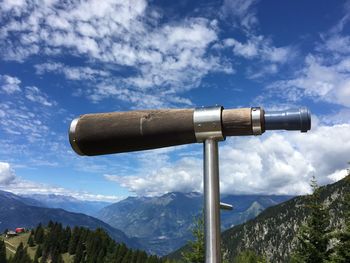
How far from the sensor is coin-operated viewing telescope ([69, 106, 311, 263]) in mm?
2158

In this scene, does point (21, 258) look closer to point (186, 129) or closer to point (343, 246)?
point (343, 246)

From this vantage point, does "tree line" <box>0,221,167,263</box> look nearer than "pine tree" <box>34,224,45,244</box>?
Yes

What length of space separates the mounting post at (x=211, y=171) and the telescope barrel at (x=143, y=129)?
0.03 meters

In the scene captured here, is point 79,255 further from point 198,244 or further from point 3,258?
point 198,244

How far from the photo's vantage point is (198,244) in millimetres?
28484

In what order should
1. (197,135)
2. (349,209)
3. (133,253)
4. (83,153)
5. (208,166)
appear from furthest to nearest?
(133,253) → (349,209) → (83,153) → (197,135) → (208,166)

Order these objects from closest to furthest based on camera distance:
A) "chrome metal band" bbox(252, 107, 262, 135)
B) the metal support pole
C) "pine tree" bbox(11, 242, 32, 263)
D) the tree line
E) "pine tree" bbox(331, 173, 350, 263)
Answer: the metal support pole, "chrome metal band" bbox(252, 107, 262, 135), "pine tree" bbox(331, 173, 350, 263), the tree line, "pine tree" bbox(11, 242, 32, 263)

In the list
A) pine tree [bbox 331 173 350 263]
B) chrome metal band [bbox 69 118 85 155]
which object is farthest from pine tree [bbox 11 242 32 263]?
chrome metal band [bbox 69 118 85 155]

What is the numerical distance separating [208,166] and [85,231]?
148858 millimetres

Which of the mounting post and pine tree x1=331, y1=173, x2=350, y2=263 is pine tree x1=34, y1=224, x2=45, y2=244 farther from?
the mounting post

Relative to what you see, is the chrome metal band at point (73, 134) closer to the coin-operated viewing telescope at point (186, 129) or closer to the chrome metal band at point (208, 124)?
the coin-operated viewing telescope at point (186, 129)

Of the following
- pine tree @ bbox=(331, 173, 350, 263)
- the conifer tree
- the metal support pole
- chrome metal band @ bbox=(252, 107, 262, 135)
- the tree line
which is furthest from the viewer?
the conifer tree

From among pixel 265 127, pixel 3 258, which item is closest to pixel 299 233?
pixel 265 127

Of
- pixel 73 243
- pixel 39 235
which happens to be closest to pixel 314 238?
pixel 73 243
